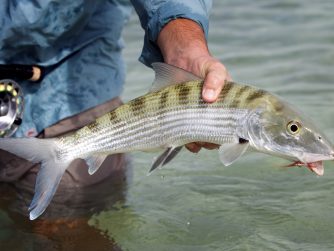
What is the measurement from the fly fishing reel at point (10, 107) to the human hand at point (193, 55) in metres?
1.03

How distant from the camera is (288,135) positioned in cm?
315

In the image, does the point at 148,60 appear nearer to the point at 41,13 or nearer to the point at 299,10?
the point at 41,13

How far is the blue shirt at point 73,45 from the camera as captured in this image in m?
3.91

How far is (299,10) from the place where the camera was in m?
9.20

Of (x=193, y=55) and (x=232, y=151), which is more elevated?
(x=193, y=55)

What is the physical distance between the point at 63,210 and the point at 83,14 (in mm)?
1213

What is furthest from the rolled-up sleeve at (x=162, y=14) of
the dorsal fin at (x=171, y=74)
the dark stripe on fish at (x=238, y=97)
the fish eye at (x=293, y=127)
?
the fish eye at (x=293, y=127)

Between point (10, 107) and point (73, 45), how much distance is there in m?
0.56

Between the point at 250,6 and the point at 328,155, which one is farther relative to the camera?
the point at 250,6

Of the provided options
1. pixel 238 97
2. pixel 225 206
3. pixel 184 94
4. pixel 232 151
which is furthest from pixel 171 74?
pixel 225 206

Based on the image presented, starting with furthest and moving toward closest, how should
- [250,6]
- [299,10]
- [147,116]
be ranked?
[250,6]
[299,10]
[147,116]

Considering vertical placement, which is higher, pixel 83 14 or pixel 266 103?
pixel 266 103

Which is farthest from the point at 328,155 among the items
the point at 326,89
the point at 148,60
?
the point at 326,89

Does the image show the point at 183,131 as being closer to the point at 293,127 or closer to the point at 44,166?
the point at 293,127
